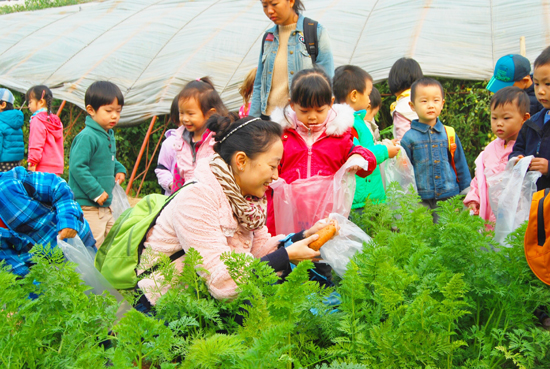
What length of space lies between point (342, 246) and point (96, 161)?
9.16 feet

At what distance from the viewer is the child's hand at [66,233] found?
9.70 feet

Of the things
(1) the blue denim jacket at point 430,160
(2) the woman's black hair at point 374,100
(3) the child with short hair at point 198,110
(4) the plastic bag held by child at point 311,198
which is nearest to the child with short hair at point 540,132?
(1) the blue denim jacket at point 430,160

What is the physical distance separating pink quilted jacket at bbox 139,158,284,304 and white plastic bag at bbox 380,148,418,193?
6.12 ft

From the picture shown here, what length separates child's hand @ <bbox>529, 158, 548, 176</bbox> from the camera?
3.00 m

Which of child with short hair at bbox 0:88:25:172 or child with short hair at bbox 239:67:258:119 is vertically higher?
child with short hair at bbox 239:67:258:119

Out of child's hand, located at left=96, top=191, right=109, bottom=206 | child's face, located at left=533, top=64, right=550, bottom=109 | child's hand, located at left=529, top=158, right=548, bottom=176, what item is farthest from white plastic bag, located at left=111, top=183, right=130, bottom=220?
child's face, located at left=533, top=64, right=550, bottom=109

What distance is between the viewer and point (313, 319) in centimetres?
217

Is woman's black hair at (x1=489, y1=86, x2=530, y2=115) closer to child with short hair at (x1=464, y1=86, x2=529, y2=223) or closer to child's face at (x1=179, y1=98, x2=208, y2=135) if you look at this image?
child with short hair at (x1=464, y1=86, x2=529, y2=223)

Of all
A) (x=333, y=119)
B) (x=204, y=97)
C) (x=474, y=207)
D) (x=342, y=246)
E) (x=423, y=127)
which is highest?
(x=204, y=97)

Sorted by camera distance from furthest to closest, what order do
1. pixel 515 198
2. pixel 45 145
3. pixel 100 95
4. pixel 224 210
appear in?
pixel 45 145
pixel 100 95
pixel 515 198
pixel 224 210

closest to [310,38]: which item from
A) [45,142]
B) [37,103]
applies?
[45,142]

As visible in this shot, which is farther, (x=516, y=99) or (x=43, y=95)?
(x=43, y=95)

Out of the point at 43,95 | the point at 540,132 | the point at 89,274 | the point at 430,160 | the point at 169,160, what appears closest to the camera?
the point at 89,274

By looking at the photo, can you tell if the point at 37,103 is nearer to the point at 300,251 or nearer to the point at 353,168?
the point at 353,168
